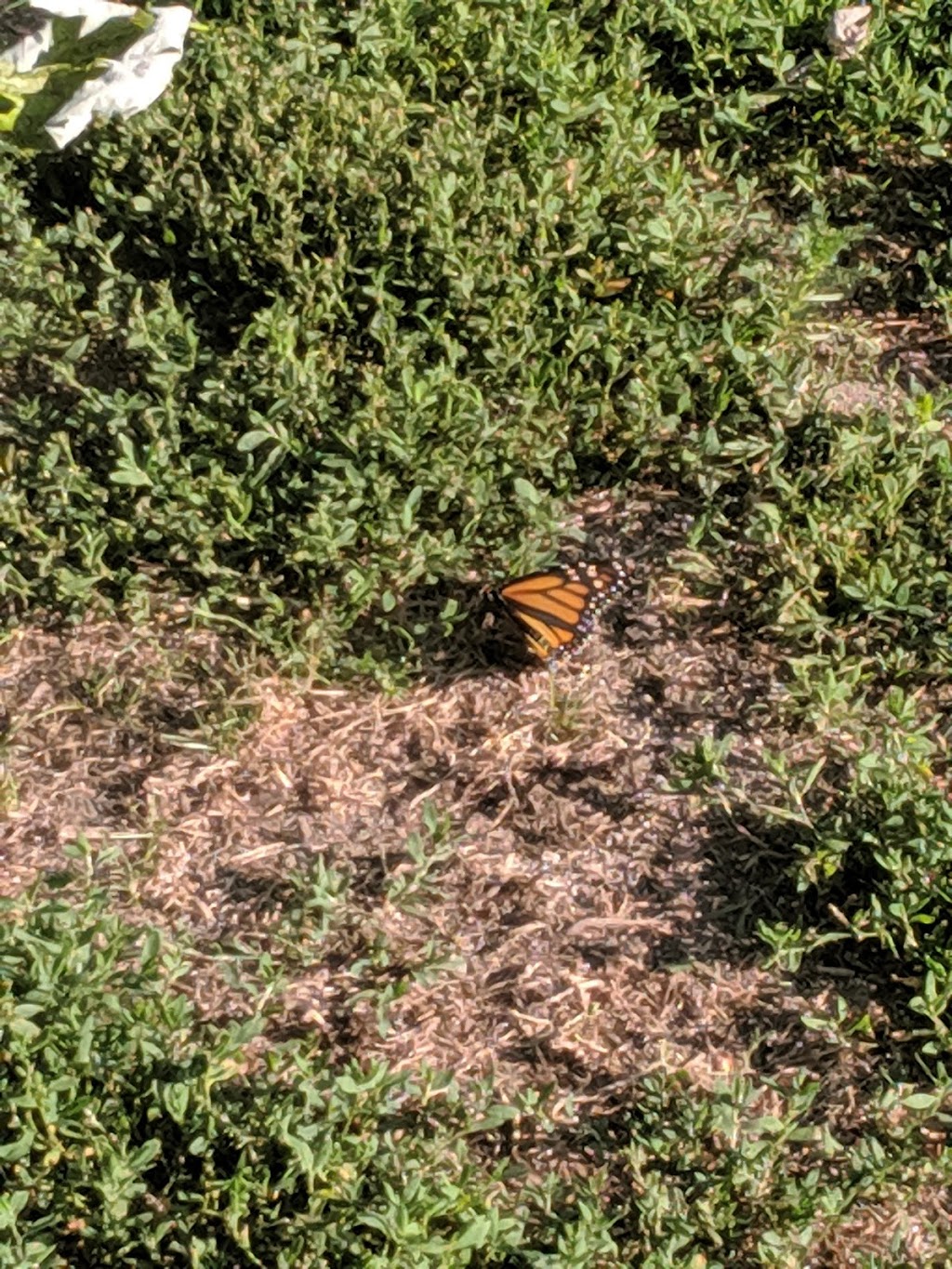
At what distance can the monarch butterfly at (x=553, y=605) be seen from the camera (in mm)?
4902

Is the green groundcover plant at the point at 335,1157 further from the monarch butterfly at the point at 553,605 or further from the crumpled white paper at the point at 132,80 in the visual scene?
the crumpled white paper at the point at 132,80

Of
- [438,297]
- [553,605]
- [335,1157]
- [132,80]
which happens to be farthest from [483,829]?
[132,80]

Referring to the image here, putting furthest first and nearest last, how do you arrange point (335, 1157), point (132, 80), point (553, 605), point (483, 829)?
point (132, 80) → point (553, 605) → point (483, 829) → point (335, 1157)

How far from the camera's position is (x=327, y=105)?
5.54 meters

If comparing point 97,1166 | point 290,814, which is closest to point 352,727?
point 290,814

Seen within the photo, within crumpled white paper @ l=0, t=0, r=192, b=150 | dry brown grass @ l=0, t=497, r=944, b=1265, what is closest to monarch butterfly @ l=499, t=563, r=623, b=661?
dry brown grass @ l=0, t=497, r=944, b=1265

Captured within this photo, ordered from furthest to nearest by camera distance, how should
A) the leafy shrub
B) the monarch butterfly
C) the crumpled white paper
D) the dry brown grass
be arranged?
1. the crumpled white paper
2. the monarch butterfly
3. the dry brown grass
4. the leafy shrub

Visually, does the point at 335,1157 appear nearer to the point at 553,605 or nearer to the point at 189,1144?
the point at 189,1144

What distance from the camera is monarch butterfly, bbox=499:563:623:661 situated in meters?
4.90

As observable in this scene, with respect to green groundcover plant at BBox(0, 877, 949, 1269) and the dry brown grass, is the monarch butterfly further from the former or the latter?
green groundcover plant at BBox(0, 877, 949, 1269)

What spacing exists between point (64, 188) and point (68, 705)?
2025 mm

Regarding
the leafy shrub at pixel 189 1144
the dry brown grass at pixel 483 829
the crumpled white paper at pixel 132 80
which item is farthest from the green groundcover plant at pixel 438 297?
the leafy shrub at pixel 189 1144

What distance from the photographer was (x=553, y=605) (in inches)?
195

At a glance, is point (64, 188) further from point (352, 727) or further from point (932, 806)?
point (932, 806)
